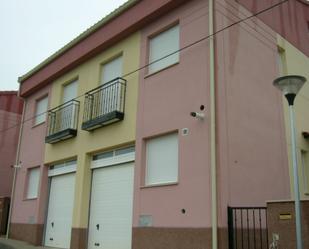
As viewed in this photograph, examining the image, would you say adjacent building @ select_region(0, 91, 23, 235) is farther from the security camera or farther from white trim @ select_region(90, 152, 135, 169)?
the security camera

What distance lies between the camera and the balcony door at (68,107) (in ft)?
46.6

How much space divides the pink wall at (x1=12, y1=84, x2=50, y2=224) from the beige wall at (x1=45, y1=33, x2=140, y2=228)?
92 centimetres

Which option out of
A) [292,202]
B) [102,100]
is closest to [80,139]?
[102,100]

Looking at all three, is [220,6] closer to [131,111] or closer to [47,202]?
[131,111]

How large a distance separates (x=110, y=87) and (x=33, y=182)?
6.23 meters

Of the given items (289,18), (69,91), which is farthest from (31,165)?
(289,18)

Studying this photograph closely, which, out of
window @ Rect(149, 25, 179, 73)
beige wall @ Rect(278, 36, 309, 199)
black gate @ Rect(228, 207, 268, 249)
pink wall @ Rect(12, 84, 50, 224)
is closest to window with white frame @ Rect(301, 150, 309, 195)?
beige wall @ Rect(278, 36, 309, 199)

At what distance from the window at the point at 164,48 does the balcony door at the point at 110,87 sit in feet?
4.78

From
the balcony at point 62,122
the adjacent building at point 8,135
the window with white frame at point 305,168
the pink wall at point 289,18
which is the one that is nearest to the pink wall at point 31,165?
the balcony at point 62,122

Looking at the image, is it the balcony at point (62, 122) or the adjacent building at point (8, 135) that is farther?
the adjacent building at point (8, 135)

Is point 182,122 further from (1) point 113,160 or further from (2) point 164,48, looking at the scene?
(1) point 113,160

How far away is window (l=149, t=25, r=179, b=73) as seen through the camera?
36.0ft

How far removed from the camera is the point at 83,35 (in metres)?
14.3

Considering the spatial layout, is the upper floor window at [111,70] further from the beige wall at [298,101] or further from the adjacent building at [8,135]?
the adjacent building at [8,135]
